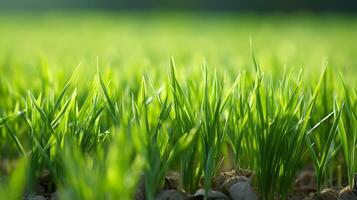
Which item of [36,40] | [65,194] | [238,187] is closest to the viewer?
[65,194]

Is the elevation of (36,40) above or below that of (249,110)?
below

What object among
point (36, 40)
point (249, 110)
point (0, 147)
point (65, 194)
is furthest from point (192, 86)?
point (36, 40)

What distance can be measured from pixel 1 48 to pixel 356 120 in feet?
10.9

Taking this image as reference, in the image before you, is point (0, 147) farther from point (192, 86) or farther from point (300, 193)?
point (300, 193)

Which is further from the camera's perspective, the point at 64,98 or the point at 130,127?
the point at 64,98

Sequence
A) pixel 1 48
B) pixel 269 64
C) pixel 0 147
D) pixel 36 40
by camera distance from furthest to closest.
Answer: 1. pixel 36 40
2. pixel 1 48
3. pixel 269 64
4. pixel 0 147

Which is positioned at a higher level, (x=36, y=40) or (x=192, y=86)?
(x=192, y=86)

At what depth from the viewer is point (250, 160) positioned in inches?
53.9

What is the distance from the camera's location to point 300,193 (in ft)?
4.96

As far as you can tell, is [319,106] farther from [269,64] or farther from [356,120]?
[269,64]

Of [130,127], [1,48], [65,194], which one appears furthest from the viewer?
[1,48]

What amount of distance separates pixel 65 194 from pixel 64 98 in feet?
1.87

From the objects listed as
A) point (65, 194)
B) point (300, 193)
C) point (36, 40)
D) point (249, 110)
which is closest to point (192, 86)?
point (249, 110)

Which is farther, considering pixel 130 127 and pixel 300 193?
pixel 300 193
